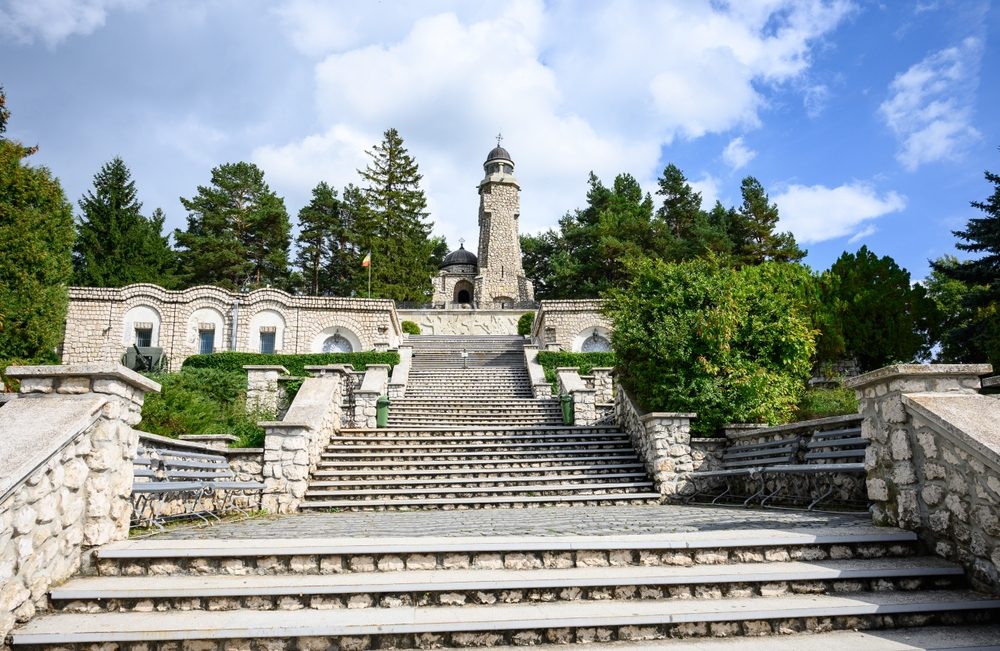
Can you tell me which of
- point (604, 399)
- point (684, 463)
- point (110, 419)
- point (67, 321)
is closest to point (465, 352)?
point (604, 399)

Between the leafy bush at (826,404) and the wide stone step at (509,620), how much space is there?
914 centimetres

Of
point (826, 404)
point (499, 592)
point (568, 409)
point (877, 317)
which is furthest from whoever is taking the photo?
point (877, 317)

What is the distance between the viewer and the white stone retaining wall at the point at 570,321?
88.1 ft

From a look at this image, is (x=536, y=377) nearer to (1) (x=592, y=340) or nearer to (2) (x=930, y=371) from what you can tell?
(1) (x=592, y=340)

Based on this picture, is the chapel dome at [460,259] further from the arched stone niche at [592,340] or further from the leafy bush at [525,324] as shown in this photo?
the arched stone niche at [592,340]

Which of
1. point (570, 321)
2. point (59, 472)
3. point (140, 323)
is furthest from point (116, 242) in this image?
point (59, 472)

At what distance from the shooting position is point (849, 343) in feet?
80.8

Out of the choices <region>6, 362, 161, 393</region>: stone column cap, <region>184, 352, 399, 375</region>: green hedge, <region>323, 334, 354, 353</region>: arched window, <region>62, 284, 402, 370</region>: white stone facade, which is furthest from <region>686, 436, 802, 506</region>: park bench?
<region>323, 334, 354, 353</region>: arched window

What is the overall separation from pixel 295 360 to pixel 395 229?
80.8 feet

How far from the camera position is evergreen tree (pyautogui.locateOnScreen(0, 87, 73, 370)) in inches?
703

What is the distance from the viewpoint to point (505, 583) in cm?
379

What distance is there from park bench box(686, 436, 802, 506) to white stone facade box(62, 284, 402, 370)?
18.4 metres

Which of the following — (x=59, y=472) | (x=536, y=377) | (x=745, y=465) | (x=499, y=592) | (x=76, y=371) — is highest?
(x=536, y=377)

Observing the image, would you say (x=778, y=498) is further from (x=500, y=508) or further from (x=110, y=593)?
(x=110, y=593)
